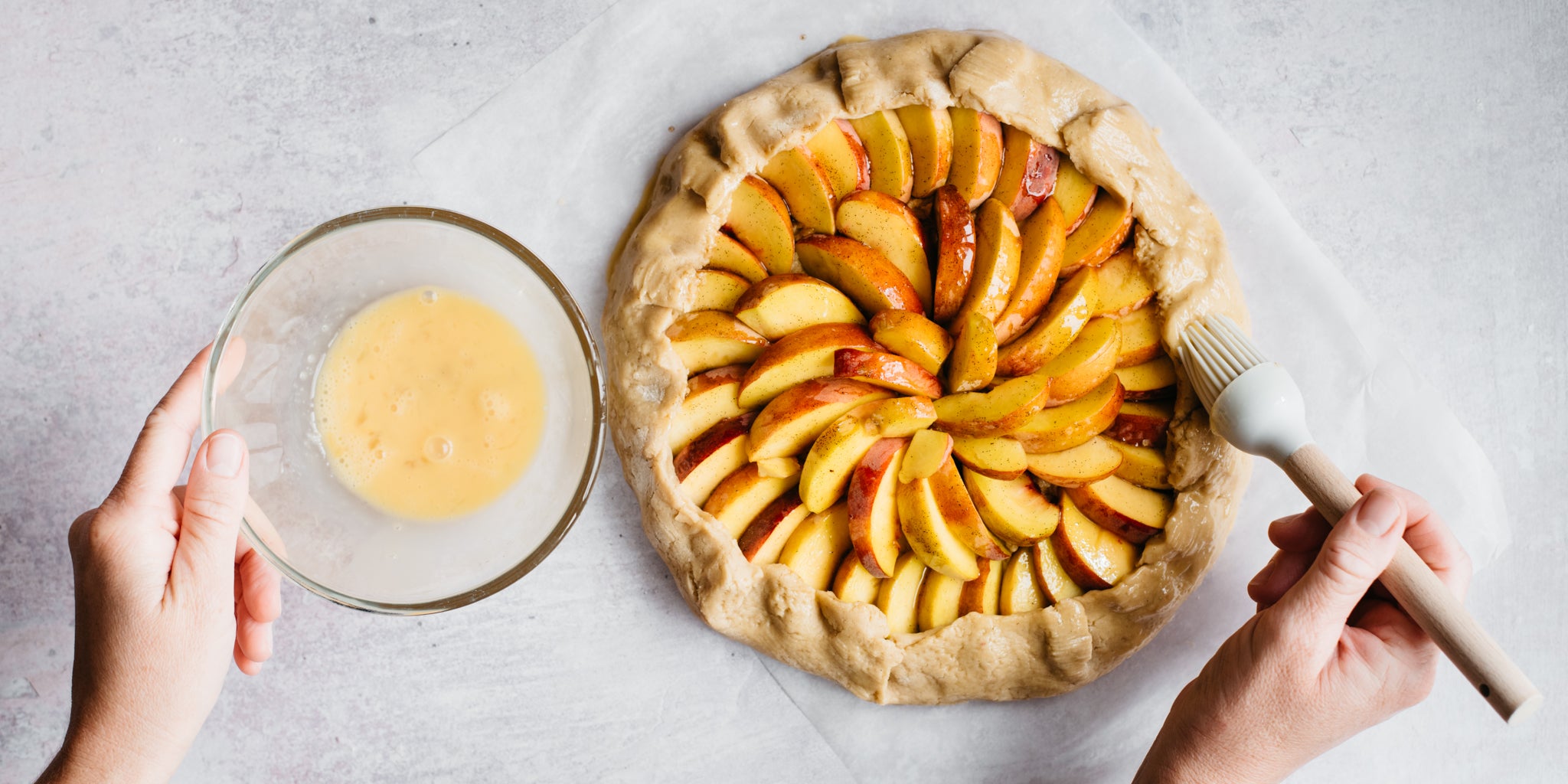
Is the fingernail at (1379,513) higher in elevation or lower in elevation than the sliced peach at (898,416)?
higher

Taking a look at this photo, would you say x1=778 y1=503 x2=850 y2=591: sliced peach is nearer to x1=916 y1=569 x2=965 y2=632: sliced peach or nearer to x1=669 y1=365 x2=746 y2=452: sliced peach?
x1=916 y1=569 x2=965 y2=632: sliced peach

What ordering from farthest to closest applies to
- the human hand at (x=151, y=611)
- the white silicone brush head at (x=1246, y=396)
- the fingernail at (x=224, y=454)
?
the white silicone brush head at (x=1246, y=396) < the human hand at (x=151, y=611) < the fingernail at (x=224, y=454)

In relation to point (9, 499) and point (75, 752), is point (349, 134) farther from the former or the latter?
point (75, 752)

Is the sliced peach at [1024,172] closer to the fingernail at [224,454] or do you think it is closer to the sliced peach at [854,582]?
the sliced peach at [854,582]

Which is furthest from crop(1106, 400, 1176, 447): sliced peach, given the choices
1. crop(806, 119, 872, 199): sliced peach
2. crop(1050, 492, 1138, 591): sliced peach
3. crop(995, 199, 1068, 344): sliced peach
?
crop(806, 119, 872, 199): sliced peach

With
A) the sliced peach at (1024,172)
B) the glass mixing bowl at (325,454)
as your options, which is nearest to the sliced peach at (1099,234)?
the sliced peach at (1024,172)
